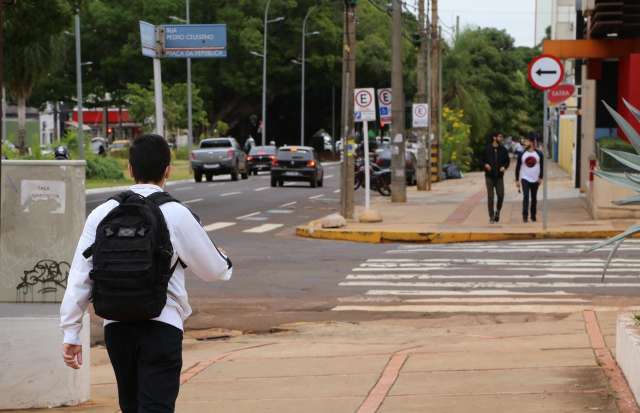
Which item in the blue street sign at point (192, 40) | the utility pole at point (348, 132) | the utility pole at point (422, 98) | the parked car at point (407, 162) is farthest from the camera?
the parked car at point (407, 162)

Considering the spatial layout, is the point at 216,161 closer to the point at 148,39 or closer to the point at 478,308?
the point at 148,39

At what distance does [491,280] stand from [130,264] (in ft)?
36.3

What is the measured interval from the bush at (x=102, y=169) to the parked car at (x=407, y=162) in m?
11.6

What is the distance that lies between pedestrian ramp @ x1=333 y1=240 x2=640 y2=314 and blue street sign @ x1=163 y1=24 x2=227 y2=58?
368 centimetres

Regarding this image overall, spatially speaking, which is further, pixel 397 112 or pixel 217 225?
pixel 397 112

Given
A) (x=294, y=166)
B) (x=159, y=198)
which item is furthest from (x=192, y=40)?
(x=294, y=166)

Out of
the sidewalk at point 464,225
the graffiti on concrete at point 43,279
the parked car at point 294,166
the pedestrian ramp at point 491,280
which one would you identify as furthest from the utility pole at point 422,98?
the graffiti on concrete at point 43,279

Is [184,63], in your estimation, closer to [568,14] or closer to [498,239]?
[568,14]

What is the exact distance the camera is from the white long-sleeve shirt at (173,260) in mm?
5457

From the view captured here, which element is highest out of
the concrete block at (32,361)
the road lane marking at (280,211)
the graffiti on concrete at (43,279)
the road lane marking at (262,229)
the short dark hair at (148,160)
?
the short dark hair at (148,160)

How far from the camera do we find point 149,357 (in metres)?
5.36

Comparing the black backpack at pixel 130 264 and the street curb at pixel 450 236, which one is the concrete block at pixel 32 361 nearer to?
the black backpack at pixel 130 264

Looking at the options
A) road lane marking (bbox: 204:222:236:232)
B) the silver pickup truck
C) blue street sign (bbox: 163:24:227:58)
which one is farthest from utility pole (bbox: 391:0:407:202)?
the silver pickup truck

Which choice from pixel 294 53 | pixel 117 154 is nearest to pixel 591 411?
pixel 117 154
